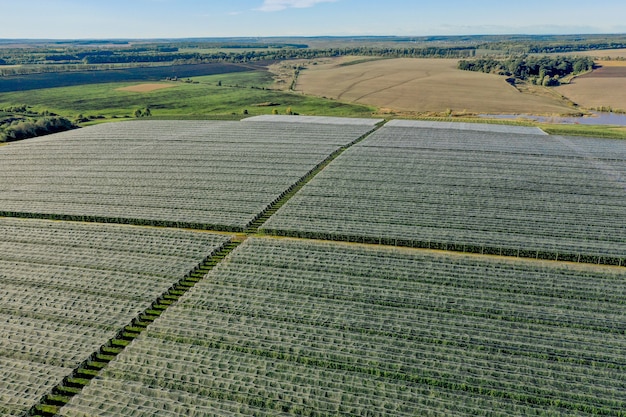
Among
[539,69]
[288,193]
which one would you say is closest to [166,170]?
[288,193]

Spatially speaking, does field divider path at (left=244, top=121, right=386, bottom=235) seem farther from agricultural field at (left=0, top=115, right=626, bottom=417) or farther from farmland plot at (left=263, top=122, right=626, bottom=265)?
farmland plot at (left=263, top=122, right=626, bottom=265)

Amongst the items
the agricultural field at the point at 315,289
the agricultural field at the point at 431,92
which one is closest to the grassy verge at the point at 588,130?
the agricultural field at the point at 431,92

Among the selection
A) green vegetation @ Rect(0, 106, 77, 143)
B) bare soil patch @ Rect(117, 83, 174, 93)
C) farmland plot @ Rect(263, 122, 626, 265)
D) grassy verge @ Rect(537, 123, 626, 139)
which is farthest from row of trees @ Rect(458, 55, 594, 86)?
green vegetation @ Rect(0, 106, 77, 143)

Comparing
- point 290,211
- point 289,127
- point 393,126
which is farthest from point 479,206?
point 289,127

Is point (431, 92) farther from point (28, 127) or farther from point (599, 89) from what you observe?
point (28, 127)

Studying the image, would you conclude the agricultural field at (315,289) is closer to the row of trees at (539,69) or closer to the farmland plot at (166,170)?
the farmland plot at (166,170)
